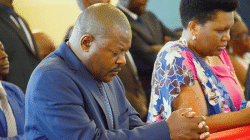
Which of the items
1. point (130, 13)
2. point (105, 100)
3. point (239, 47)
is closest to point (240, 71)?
→ point (239, 47)

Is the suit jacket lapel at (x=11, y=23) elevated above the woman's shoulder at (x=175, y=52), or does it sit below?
below

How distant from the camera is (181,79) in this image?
1.57 meters

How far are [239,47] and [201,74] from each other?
6.11 feet

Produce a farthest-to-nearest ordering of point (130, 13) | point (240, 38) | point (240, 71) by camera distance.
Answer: point (240, 38), point (240, 71), point (130, 13)

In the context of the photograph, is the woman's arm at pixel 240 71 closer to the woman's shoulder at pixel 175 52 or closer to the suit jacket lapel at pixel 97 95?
the woman's shoulder at pixel 175 52

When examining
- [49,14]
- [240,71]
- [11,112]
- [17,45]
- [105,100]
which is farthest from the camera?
[49,14]

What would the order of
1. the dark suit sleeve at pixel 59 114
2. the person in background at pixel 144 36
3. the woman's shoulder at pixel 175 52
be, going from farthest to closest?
the person in background at pixel 144 36
the woman's shoulder at pixel 175 52
the dark suit sleeve at pixel 59 114

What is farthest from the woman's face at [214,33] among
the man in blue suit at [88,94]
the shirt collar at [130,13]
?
the shirt collar at [130,13]

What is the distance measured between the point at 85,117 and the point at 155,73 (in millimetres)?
765

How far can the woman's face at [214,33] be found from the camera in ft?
5.45

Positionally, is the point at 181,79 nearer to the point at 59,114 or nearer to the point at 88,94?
the point at 88,94

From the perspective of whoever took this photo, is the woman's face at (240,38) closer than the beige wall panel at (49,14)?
Yes

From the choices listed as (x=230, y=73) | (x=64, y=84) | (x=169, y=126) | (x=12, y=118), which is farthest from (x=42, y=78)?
(x=230, y=73)

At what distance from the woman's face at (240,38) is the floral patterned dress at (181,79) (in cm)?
170
